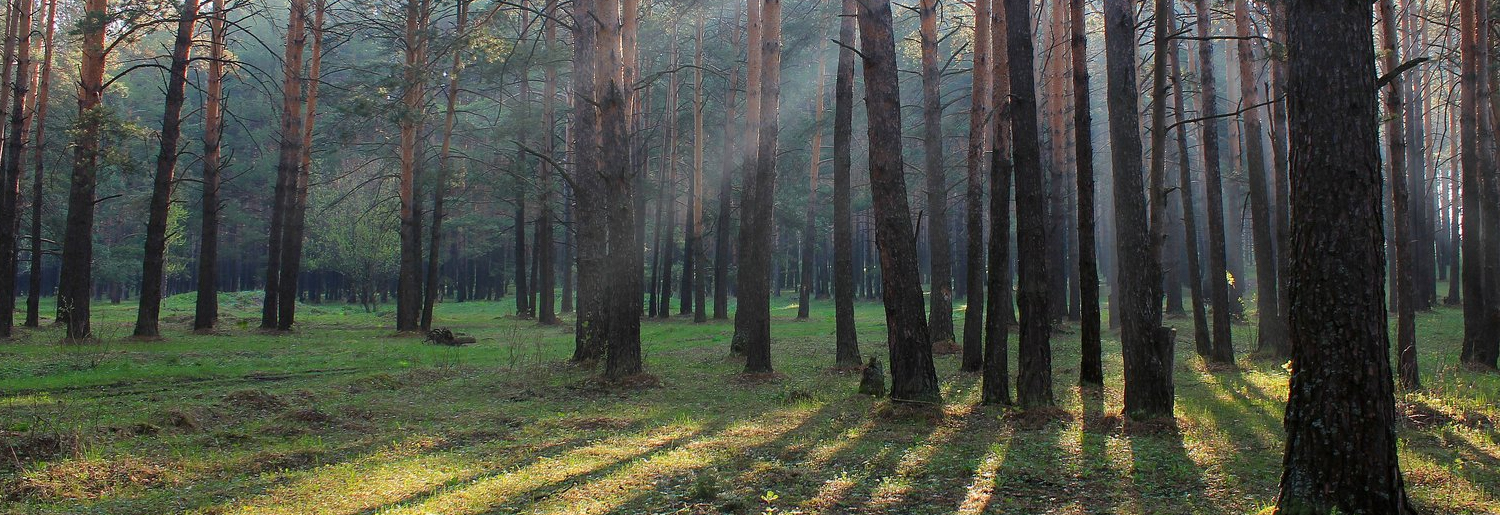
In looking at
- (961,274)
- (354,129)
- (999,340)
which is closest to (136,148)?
(354,129)

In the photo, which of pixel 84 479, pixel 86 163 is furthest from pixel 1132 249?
pixel 86 163

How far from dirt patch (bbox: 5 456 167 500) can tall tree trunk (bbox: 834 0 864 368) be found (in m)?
9.70

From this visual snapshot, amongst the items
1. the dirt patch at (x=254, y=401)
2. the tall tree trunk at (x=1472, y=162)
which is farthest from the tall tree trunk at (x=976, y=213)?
the dirt patch at (x=254, y=401)

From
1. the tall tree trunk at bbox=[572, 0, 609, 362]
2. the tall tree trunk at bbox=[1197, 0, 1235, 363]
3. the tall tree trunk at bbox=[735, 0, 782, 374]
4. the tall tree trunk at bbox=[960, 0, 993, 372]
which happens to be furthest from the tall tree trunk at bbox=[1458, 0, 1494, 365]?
the tall tree trunk at bbox=[572, 0, 609, 362]

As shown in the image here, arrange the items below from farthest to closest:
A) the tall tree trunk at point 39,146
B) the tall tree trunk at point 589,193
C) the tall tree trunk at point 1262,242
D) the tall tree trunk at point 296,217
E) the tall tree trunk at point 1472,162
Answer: the tall tree trunk at point 296,217 → the tall tree trunk at point 39,146 → the tall tree trunk at point 1262,242 → the tall tree trunk at point 589,193 → the tall tree trunk at point 1472,162

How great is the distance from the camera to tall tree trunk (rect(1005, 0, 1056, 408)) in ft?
29.1

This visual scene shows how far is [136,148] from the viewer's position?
46.0 metres

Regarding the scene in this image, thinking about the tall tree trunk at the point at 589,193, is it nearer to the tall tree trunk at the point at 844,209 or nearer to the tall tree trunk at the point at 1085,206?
the tall tree trunk at the point at 844,209

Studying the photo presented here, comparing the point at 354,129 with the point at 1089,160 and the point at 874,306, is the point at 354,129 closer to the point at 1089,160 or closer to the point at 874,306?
the point at 1089,160

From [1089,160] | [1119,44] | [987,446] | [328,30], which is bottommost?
[987,446]

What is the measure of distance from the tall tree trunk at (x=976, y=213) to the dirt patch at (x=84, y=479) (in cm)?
1021

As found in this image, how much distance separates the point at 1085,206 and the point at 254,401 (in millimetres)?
9173

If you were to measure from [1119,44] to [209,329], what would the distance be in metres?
21.2

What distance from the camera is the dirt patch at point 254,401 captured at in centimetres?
946
